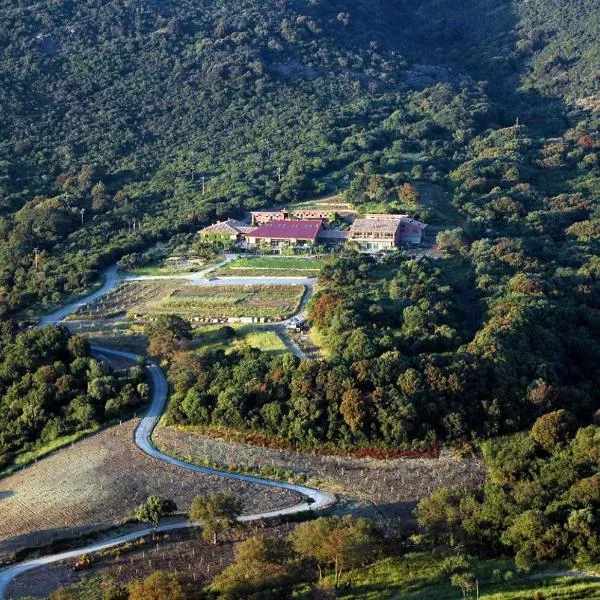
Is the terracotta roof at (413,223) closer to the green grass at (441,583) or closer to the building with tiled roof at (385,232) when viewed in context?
the building with tiled roof at (385,232)

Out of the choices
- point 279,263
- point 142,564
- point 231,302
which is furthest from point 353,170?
point 142,564

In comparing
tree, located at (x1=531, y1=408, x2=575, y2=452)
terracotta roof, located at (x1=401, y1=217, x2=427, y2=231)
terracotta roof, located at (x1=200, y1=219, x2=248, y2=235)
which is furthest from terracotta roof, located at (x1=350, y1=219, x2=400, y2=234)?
tree, located at (x1=531, y1=408, x2=575, y2=452)

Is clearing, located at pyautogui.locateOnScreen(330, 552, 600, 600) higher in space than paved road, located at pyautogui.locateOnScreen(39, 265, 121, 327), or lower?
lower

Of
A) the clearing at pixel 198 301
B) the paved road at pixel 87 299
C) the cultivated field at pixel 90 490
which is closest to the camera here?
the cultivated field at pixel 90 490

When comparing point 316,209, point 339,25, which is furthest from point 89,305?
point 339,25

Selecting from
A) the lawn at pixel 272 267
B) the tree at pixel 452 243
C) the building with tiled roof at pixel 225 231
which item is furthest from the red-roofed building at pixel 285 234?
the tree at pixel 452 243

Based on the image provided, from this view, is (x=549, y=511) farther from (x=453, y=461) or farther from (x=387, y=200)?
(x=387, y=200)

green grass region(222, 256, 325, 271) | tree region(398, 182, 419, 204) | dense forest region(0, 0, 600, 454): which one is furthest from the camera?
tree region(398, 182, 419, 204)

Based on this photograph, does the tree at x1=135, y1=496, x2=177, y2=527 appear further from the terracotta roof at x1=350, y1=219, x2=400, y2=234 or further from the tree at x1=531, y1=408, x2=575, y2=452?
the terracotta roof at x1=350, y1=219, x2=400, y2=234
